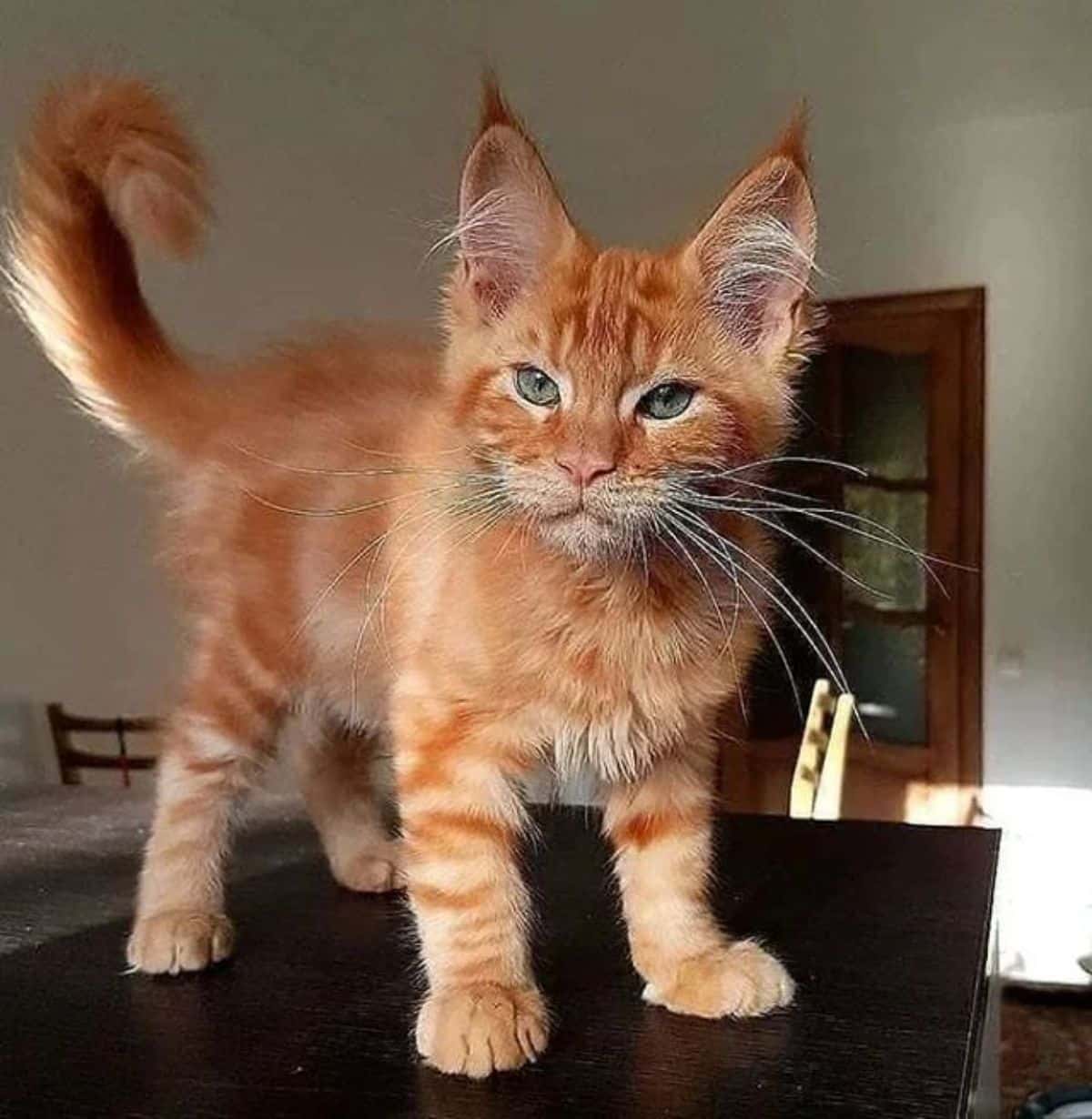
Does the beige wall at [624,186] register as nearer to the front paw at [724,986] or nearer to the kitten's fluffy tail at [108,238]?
the kitten's fluffy tail at [108,238]

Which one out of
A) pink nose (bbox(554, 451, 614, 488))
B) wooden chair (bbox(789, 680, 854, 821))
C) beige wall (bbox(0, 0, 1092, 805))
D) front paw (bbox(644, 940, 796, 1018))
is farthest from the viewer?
beige wall (bbox(0, 0, 1092, 805))

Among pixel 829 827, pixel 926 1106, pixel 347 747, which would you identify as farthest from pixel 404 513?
pixel 829 827

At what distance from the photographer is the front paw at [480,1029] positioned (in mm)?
765

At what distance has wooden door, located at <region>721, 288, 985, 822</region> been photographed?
3.17 meters

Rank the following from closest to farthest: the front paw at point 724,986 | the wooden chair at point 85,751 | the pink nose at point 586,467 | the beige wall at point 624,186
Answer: the pink nose at point 586,467 → the front paw at point 724,986 → the wooden chair at point 85,751 → the beige wall at point 624,186

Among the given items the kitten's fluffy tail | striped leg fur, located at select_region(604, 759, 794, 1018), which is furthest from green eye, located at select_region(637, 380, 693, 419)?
the kitten's fluffy tail

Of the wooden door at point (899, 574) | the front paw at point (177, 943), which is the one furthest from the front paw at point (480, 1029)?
the wooden door at point (899, 574)

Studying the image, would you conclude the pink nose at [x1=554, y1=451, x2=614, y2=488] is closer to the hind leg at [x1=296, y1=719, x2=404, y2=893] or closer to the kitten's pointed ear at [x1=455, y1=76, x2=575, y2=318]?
the kitten's pointed ear at [x1=455, y1=76, x2=575, y2=318]

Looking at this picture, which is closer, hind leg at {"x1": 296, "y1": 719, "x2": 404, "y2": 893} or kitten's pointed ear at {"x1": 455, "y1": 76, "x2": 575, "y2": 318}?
kitten's pointed ear at {"x1": 455, "y1": 76, "x2": 575, "y2": 318}

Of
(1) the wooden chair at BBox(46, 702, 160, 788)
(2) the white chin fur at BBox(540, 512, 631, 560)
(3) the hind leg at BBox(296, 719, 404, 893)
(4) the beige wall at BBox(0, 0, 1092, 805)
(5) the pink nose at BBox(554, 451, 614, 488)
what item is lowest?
(3) the hind leg at BBox(296, 719, 404, 893)

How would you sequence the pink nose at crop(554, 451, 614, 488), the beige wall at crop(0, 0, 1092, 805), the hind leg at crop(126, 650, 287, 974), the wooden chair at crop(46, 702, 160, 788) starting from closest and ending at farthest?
1. the pink nose at crop(554, 451, 614, 488)
2. the hind leg at crop(126, 650, 287, 974)
3. the wooden chair at crop(46, 702, 160, 788)
4. the beige wall at crop(0, 0, 1092, 805)

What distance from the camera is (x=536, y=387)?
782 mm

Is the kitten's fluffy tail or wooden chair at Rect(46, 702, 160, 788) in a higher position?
the kitten's fluffy tail

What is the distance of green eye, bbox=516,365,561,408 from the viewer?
77 centimetres
